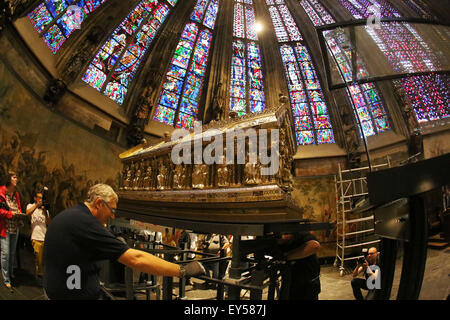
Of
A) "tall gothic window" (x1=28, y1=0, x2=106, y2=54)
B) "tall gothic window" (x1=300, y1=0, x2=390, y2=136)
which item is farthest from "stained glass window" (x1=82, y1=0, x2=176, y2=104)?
"tall gothic window" (x1=300, y1=0, x2=390, y2=136)

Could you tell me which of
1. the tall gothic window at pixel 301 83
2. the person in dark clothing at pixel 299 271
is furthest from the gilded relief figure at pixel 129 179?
the tall gothic window at pixel 301 83

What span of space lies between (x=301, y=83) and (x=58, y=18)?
10.7 metres

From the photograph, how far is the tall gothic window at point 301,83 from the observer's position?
12344 millimetres

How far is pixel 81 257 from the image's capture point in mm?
1472

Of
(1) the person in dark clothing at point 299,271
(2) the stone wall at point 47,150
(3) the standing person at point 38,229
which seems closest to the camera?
(1) the person in dark clothing at point 299,271

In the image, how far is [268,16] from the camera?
13.7 meters

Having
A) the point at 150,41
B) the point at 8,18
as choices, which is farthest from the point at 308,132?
the point at 8,18

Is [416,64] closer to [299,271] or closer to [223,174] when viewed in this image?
[223,174]

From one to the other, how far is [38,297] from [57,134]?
14.6ft

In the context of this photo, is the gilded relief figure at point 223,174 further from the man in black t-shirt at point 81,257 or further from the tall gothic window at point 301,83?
the tall gothic window at point 301,83

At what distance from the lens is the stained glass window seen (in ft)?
29.1

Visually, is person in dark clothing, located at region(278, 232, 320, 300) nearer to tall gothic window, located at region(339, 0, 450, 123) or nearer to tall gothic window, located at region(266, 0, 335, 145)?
tall gothic window, located at region(339, 0, 450, 123)

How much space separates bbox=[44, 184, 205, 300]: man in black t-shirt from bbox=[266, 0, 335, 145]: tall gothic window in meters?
11.6

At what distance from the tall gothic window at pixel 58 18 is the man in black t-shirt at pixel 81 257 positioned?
7755 mm
